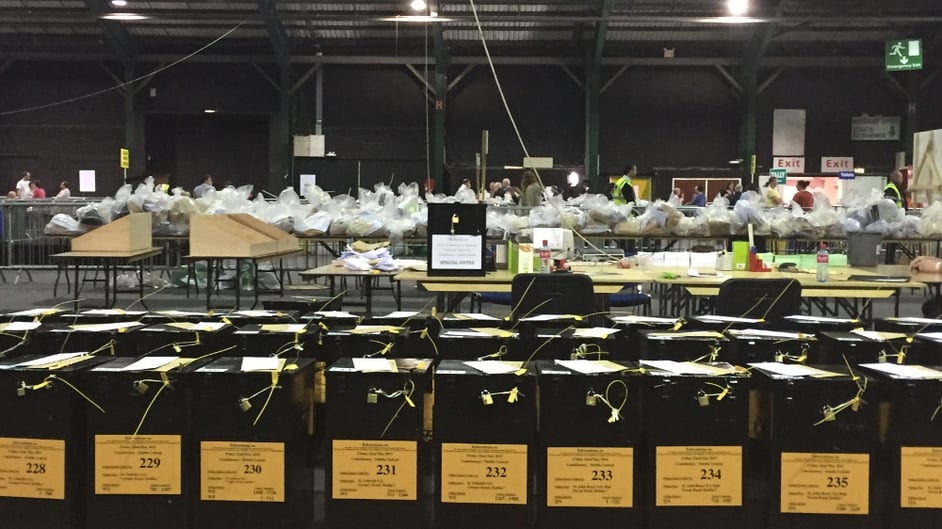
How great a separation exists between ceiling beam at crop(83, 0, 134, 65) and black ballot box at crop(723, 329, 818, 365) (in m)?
13.6

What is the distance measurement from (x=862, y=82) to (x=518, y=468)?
629 inches

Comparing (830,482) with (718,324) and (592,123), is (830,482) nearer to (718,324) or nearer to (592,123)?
(718,324)

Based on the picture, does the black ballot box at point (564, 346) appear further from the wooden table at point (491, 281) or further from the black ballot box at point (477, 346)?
the wooden table at point (491, 281)

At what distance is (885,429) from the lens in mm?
1966

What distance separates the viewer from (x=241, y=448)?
199cm

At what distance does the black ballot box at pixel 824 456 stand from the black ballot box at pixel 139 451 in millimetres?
1555

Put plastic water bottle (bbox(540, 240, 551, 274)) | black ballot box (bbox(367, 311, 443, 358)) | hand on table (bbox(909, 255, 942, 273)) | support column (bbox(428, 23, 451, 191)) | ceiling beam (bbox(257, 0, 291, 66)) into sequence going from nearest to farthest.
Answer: black ballot box (bbox(367, 311, 443, 358)) → plastic water bottle (bbox(540, 240, 551, 274)) → hand on table (bbox(909, 255, 942, 273)) → ceiling beam (bbox(257, 0, 291, 66)) → support column (bbox(428, 23, 451, 191))


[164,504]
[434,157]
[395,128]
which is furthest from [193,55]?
[164,504]

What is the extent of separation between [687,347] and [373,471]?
1059 millimetres

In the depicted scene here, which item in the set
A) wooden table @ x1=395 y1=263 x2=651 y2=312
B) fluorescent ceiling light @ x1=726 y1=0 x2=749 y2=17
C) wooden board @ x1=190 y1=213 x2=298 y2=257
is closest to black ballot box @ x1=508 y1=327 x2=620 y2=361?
wooden table @ x1=395 y1=263 x2=651 y2=312

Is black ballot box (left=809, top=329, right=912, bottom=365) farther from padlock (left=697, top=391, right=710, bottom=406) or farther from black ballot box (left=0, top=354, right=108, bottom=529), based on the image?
black ballot box (left=0, top=354, right=108, bottom=529)

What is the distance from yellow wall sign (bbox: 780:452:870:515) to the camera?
1935 mm

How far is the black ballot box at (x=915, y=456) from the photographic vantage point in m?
1.93

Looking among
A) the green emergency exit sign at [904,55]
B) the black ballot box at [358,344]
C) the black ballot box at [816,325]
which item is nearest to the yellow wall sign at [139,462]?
the black ballot box at [358,344]
